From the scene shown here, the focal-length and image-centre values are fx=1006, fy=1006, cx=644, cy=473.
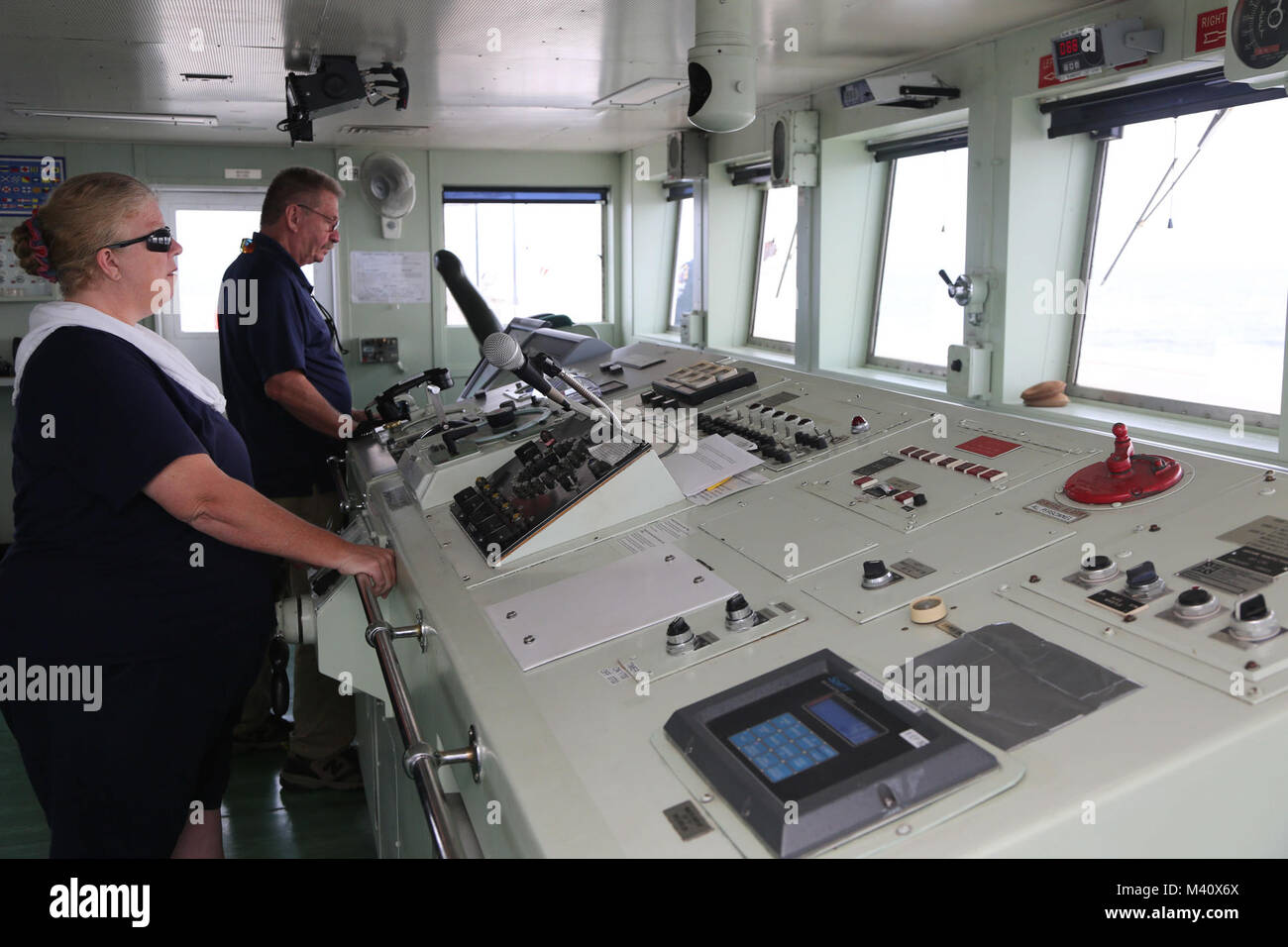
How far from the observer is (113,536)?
1.70 meters

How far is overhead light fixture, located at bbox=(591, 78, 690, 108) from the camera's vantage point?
12.7 feet

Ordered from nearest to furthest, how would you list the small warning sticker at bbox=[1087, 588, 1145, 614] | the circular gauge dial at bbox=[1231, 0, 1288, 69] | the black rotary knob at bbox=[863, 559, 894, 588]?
the small warning sticker at bbox=[1087, 588, 1145, 614] < the black rotary knob at bbox=[863, 559, 894, 588] < the circular gauge dial at bbox=[1231, 0, 1288, 69]

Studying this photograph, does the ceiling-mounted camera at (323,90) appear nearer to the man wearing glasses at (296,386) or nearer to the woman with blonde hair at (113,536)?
the man wearing glasses at (296,386)

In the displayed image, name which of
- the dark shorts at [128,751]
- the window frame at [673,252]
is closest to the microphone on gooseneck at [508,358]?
the dark shorts at [128,751]

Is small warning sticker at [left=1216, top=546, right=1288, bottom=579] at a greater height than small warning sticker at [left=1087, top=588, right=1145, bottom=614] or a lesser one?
greater

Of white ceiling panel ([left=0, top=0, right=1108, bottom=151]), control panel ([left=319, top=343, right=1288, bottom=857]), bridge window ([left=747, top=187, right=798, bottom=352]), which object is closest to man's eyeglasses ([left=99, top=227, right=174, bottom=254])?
control panel ([left=319, top=343, right=1288, bottom=857])

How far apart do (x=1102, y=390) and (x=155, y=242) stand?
9.80ft

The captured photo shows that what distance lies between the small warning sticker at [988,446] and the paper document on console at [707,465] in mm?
446

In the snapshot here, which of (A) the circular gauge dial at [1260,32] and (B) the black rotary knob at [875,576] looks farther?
(A) the circular gauge dial at [1260,32]

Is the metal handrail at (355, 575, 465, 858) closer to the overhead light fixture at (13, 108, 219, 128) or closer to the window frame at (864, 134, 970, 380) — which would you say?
the window frame at (864, 134, 970, 380)

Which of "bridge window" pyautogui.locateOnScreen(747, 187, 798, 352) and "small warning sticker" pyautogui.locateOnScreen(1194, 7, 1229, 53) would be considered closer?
"small warning sticker" pyautogui.locateOnScreen(1194, 7, 1229, 53)

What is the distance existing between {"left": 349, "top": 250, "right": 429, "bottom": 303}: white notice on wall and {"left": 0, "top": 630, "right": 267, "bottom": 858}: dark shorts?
14.5 ft

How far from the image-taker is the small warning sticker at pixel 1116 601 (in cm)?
136
